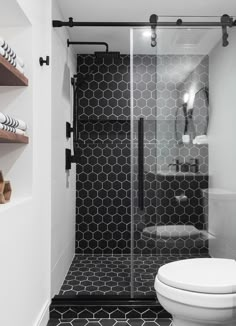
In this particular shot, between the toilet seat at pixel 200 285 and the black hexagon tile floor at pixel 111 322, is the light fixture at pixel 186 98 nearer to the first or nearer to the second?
the toilet seat at pixel 200 285

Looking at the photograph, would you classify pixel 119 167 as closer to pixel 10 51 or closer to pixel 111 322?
pixel 111 322

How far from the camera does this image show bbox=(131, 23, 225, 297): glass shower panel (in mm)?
2527

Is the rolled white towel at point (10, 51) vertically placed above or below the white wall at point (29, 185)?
above

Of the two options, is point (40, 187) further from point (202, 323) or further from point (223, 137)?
point (223, 137)

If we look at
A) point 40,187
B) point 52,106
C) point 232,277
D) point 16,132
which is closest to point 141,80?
point 52,106

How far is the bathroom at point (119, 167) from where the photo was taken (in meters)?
1.62

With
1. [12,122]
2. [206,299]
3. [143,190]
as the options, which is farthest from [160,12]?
[206,299]

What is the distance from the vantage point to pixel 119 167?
3.57 metres

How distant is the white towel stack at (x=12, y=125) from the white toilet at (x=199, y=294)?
0.99m

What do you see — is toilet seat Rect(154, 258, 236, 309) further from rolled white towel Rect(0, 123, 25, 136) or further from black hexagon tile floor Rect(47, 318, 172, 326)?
rolled white towel Rect(0, 123, 25, 136)

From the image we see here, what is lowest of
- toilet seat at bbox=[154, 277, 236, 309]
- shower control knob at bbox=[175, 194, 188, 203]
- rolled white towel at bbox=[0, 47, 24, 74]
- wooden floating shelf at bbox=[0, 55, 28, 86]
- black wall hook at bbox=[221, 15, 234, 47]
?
toilet seat at bbox=[154, 277, 236, 309]

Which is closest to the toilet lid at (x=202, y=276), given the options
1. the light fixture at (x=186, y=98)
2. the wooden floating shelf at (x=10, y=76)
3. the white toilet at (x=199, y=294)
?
the white toilet at (x=199, y=294)

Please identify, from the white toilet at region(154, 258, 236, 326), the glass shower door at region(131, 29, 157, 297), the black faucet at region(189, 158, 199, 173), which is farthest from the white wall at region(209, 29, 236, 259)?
the white toilet at region(154, 258, 236, 326)

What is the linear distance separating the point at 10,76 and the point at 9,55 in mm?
135
